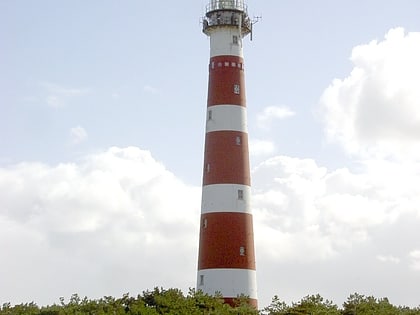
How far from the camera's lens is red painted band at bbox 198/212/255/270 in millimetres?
48875

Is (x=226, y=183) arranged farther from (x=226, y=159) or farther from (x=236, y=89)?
(x=236, y=89)

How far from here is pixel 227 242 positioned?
48906 millimetres

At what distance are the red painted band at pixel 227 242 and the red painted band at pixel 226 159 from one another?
183 cm

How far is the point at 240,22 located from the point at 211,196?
31.6 feet

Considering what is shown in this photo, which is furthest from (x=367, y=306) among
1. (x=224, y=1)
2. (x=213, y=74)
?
(x=224, y=1)

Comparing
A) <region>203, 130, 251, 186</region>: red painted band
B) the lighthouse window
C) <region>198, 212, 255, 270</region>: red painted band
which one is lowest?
<region>198, 212, 255, 270</region>: red painted band

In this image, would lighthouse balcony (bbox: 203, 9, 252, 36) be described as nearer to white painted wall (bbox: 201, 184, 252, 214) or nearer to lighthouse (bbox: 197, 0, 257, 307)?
lighthouse (bbox: 197, 0, 257, 307)

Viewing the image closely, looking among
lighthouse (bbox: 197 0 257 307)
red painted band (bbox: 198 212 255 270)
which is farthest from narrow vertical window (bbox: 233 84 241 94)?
red painted band (bbox: 198 212 255 270)

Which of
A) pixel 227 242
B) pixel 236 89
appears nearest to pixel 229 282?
pixel 227 242

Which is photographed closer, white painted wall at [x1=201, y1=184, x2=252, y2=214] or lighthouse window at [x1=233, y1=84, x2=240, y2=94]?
white painted wall at [x1=201, y1=184, x2=252, y2=214]

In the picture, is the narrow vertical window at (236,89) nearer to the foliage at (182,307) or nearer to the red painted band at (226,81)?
the red painted band at (226,81)

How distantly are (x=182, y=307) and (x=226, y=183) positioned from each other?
9.31 metres

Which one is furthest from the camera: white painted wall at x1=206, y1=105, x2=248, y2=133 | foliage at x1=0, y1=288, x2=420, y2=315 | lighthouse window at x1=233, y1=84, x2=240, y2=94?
lighthouse window at x1=233, y1=84, x2=240, y2=94

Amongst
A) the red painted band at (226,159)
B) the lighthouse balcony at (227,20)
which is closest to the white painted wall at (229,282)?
the red painted band at (226,159)
